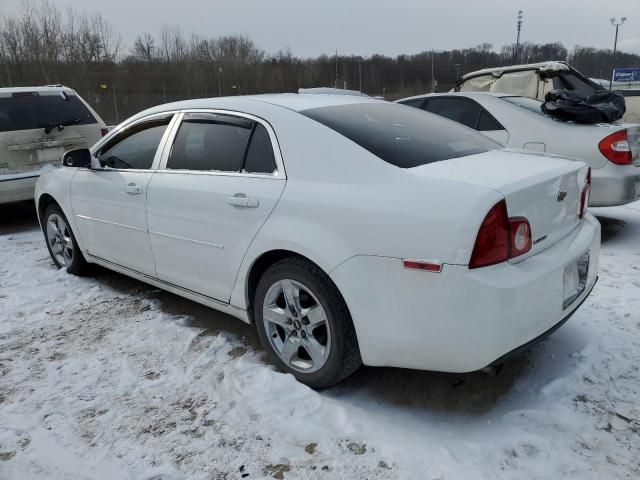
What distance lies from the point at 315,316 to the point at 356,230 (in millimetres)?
548

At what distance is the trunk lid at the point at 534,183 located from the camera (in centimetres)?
229

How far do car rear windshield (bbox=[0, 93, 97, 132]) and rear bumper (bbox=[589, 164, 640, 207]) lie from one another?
20.3 ft

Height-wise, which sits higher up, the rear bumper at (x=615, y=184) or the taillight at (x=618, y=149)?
the taillight at (x=618, y=149)

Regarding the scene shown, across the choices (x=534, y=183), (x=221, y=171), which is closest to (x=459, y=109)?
(x=221, y=171)

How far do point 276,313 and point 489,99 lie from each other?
4.09 metres

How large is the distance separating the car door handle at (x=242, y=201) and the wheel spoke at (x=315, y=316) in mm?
641

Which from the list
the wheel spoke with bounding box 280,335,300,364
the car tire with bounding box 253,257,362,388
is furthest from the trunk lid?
the wheel spoke with bounding box 280,335,300,364

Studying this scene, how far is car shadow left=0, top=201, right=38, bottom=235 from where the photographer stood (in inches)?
273

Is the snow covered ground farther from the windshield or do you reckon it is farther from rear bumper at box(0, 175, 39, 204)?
rear bumper at box(0, 175, 39, 204)

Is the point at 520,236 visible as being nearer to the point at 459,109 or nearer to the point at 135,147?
the point at 135,147

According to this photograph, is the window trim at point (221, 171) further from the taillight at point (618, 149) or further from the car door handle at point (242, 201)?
the taillight at point (618, 149)

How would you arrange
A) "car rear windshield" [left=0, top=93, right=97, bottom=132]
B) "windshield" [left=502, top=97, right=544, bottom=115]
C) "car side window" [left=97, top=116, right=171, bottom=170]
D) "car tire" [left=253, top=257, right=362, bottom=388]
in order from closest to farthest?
1. "car tire" [left=253, top=257, right=362, bottom=388]
2. "car side window" [left=97, top=116, right=171, bottom=170]
3. "windshield" [left=502, top=97, right=544, bottom=115]
4. "car rear windshield" [left=0, top=93, right=97, bottom=132]

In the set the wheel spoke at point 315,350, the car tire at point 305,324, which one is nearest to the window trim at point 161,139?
Answer: the car tire at point 305,324

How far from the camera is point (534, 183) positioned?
2365 mm
